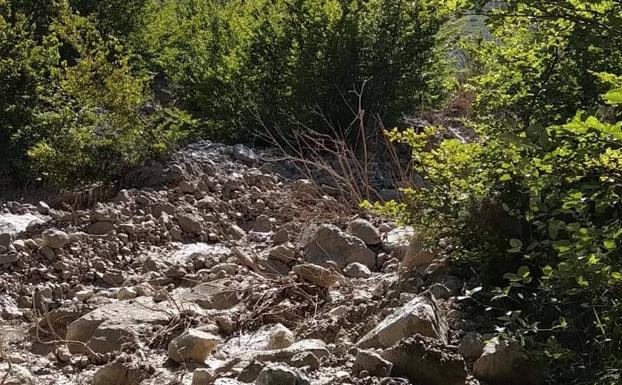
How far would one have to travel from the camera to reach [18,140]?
6.95 metres

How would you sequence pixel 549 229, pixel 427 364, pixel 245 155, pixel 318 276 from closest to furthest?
pixel 549 229, pixel 427 364, pixel 318 276, pixel 245 155

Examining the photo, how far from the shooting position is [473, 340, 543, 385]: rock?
9.82 feet

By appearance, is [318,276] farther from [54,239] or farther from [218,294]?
[54,239]

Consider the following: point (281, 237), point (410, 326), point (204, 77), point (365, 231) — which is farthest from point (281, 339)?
point (204, 77)

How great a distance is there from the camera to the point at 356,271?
4.73 m

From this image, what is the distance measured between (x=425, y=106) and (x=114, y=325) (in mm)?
4835

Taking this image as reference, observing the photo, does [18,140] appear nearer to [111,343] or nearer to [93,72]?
[93,72]

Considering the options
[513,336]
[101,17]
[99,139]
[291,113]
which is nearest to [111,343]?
[513,336]

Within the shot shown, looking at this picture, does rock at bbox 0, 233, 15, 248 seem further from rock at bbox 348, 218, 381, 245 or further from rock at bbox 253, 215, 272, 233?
rock at bbox 348, 218, 381, 245

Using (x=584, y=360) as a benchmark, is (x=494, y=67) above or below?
above

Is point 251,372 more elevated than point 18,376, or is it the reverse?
point 251,372

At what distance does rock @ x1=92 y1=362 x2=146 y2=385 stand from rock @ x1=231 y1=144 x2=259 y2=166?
3.72 m

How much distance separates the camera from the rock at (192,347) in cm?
379

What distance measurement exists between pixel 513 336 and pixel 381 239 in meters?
2.32
